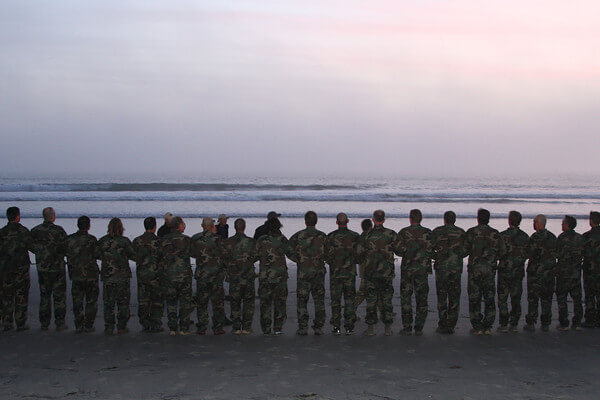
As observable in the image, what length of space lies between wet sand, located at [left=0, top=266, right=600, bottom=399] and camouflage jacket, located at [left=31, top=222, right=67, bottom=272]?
1.09m

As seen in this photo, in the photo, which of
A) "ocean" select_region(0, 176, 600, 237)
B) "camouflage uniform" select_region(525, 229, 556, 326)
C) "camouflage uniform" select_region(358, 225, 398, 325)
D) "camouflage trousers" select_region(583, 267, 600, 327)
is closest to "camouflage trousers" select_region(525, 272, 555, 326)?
"camouflage uniform" select_region(525, 229, 556, 326)

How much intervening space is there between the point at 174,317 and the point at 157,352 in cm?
94

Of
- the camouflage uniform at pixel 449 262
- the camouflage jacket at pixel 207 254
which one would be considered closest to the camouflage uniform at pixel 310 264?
the camouflage jacket at pixel 207 254

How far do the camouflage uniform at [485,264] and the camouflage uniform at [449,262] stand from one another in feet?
0.62

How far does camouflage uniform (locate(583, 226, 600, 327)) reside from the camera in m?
9.07

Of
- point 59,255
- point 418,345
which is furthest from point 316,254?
point 59,255

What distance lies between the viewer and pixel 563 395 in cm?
636

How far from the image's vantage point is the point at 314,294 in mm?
8938

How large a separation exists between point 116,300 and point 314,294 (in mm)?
3189

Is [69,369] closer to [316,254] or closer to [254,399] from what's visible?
[254,399]

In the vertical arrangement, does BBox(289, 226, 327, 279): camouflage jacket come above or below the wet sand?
above

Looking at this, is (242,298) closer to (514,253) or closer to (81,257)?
(81,257)

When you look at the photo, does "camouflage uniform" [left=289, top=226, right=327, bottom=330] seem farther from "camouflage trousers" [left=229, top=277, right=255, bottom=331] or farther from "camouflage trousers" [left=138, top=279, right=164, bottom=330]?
"camouflage trousers" [left=138, top=279, right=164, bottom=330]

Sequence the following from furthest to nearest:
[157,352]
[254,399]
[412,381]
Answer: [157,352]
[412,381]
[254,399]
